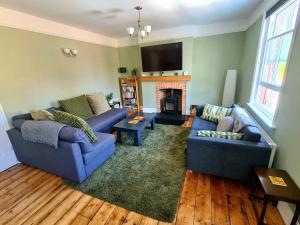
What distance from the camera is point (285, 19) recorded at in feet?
6.93

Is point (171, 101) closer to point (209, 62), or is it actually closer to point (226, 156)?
point (209, 62)

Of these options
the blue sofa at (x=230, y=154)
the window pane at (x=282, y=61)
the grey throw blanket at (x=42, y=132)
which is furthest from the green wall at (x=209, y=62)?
the grey throw blanket at (x=42, y=132)

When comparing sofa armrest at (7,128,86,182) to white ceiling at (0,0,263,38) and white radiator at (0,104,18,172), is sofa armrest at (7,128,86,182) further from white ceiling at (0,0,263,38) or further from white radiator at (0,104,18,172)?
white ceiling at (0,0,263,38)

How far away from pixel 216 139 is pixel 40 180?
256 centimetres

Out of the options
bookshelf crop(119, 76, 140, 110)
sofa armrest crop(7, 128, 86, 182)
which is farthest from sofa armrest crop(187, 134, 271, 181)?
bookshelf crop(119, 76, 140, 110)

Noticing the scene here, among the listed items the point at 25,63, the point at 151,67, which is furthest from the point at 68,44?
the point at 151,67

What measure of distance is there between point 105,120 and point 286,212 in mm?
3073

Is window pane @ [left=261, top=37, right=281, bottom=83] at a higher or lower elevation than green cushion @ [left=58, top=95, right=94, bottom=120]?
higher

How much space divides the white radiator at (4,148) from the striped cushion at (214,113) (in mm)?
3593

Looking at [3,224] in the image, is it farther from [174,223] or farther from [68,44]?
[68,44]

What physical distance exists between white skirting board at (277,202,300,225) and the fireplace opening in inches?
136

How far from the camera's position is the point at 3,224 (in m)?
1.56

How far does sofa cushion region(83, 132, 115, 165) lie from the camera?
6.78 feet

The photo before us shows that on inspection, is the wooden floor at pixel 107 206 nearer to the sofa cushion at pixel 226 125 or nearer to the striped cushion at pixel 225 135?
the striped cushion at pixel 225 135
